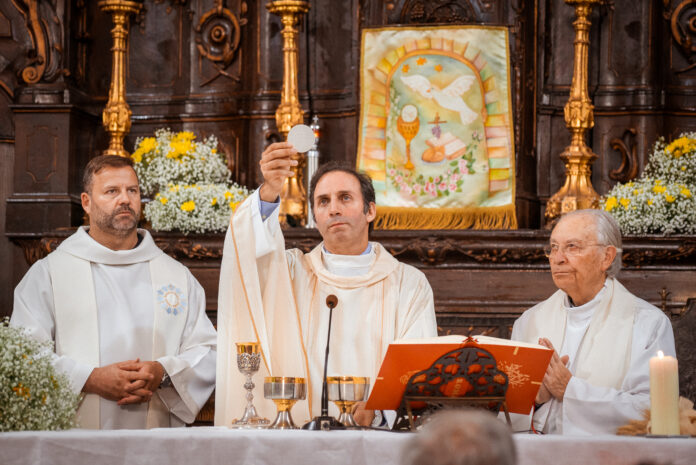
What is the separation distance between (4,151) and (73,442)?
607 centimetres

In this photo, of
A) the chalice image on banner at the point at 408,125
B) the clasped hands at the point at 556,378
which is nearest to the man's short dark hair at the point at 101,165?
the clasped hands at the point at 556,378

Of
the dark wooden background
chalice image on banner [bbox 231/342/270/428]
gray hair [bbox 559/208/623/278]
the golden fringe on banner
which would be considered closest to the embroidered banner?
the golden fringe on banner

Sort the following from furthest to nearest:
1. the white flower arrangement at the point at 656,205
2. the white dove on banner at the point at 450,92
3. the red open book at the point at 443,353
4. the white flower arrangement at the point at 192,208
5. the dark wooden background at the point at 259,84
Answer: the dark wooden background at the point at 259,84 → the white dove on banner at the point at 450,92 → the white flower arrangement at the point at 192,208 → the white flower arrangement at the point at 656,205 → the red open book at the point at 443,353

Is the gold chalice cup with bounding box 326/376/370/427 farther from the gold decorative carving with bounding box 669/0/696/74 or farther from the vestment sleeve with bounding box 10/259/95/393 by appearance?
the gold decorative carving with bounding box 669/0/696/74

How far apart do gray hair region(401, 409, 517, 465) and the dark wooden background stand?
6717 mm

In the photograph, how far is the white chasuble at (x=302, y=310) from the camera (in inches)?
188

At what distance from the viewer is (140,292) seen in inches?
221

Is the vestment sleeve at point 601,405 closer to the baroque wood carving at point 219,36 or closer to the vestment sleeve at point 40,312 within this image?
the vestment sleeve at point 40,312

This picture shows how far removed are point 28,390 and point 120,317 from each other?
5.13 ft

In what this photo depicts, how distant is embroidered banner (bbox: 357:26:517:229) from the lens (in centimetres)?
854

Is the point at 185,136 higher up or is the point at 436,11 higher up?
the point at 436,11

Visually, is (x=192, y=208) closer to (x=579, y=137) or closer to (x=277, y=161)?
(x=579, y=137)

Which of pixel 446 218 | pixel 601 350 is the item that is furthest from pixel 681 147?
pixel 601 350

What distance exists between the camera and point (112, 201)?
546 centimetres
